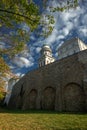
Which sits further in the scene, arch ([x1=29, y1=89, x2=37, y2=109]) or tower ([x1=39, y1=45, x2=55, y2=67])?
tower ([x1=39, y1=45, x2=55, y2=67])

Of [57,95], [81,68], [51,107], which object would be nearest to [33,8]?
[81,68]

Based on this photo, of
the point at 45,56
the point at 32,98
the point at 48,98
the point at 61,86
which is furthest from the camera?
the point at 45,56

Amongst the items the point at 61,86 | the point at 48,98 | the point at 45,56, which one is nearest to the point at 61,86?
the point at 61,86

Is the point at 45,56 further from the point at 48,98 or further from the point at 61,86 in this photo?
the point at 61,86

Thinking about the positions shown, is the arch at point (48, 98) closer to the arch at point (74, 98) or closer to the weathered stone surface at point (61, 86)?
the weathered stone surface at point (61, 86)

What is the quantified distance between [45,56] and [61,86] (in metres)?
46.3

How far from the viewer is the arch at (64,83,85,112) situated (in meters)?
16.2

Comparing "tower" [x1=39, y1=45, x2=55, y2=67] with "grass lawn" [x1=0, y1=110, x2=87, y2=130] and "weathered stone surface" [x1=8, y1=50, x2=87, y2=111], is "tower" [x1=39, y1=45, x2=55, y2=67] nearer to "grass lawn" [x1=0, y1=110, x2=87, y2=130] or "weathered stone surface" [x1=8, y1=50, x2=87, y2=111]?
"weathered stone surface" [x1=8, y1=50, x2=87, y2=111]

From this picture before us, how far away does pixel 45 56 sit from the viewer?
64562 millimetres

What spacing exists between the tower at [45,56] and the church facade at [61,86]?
39357 millimetres

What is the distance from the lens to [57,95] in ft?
60.7

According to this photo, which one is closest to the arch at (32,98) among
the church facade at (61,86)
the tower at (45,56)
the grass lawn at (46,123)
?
the church facade at (61,86)

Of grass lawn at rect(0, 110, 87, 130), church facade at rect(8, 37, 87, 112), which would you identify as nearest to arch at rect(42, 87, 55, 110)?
church facade at rect(8, 37, 87, 112)

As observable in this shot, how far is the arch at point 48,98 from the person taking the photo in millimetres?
19411
